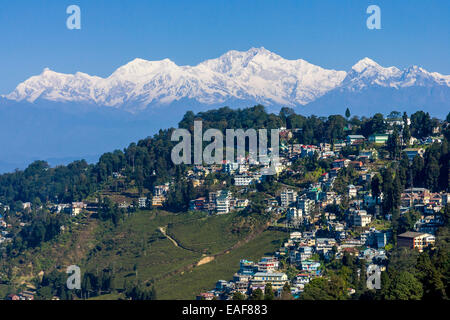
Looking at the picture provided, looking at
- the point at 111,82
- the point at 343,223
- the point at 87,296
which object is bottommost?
the point at 87,296

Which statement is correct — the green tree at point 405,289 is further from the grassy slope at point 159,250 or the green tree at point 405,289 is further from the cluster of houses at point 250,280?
the grassy slope at point 159,250

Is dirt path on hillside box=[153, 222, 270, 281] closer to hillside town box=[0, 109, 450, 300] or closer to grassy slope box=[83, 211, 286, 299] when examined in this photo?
grassy slope box=[83, 211, 286, 299]

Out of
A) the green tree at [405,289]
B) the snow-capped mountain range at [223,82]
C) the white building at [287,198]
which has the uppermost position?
the snow-capped mountain range at [223,82]

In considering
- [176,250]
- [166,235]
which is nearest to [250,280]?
[176,250]

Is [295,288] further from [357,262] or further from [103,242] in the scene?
[103,242]

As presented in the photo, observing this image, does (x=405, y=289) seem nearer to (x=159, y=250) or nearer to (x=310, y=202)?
(x=310, y=202)

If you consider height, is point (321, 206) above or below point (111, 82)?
below

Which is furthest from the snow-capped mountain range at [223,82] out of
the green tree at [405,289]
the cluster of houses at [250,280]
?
the green tree at [405,289]
